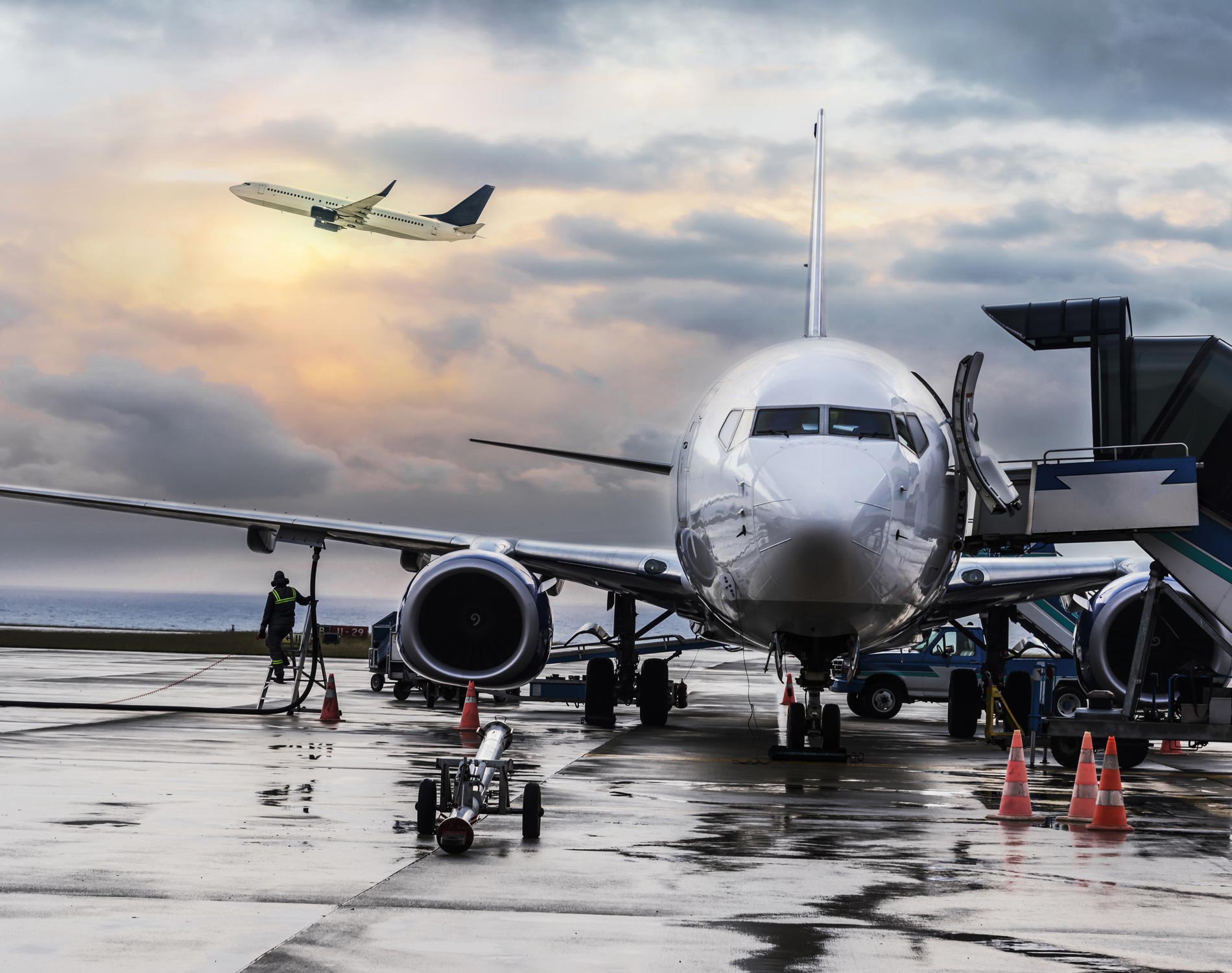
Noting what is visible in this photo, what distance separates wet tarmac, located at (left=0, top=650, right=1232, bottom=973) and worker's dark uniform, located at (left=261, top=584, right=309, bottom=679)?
7606 mm

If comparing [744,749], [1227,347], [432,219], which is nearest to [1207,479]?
[1227,347]

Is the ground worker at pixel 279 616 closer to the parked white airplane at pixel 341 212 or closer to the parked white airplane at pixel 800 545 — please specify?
the parked white airplane at pixel 800 545

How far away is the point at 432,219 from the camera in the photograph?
95.2m

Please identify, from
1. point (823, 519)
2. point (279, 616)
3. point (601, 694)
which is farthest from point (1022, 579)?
point (279, 616)

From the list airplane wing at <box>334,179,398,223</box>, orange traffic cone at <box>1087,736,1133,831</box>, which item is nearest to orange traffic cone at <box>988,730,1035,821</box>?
orange traffic cone at <box>1087,736,1133,831</box>

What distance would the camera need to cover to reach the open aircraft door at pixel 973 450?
470 inches

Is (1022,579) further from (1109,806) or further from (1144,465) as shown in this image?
(1109,806)

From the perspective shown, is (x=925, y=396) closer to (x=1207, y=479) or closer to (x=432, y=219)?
(x=1207, y=479)

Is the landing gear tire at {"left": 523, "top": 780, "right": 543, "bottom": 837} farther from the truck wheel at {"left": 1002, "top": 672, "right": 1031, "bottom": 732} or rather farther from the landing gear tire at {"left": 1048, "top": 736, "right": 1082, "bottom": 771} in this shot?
the truck wheel at {"left": 1002, "top": 672, "right": 1031, "bottom": 732}

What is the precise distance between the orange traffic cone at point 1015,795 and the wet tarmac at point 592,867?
18 centimetres

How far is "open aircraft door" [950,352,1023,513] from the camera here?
470 inches

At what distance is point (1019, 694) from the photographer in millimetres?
19203

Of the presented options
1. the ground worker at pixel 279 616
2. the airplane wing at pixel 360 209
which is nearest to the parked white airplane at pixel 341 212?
the airplane wing at pixel 360 209

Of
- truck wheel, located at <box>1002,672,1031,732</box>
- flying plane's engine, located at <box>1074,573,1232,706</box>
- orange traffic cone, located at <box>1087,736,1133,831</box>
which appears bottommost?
orange traffic cone, located at <box>1087,736,1133,831</box>
